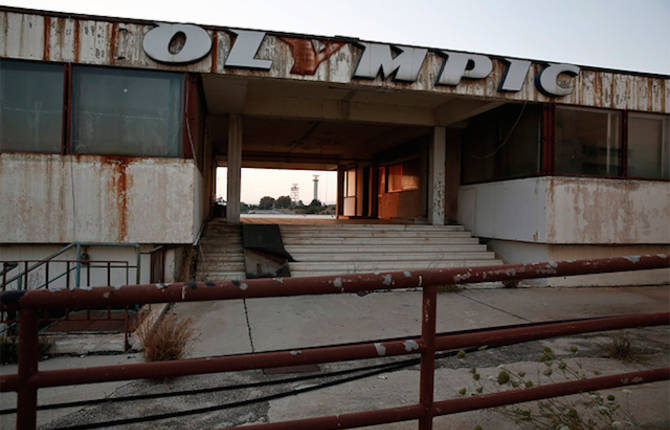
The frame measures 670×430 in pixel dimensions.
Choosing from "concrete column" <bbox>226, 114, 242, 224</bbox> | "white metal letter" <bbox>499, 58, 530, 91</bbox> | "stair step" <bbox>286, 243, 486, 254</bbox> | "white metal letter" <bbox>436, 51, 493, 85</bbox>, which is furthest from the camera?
"concrete column" <bbox>226, 114, 242, 224</bbox>

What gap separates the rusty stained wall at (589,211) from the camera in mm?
9219

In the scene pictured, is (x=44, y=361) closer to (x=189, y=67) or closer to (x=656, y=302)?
(x=189, y=67)

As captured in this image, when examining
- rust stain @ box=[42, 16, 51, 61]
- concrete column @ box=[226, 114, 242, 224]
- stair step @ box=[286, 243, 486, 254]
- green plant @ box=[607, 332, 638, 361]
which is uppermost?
rust stain @ box=[42, 16, 51, 61]

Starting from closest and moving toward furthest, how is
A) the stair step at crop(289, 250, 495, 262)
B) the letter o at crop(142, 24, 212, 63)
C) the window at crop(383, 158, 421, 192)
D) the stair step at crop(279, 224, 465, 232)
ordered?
the letter o at crop(142, 24, 212, 63), the stair step at crop(289, 250, 495, 262), the stair step at crop(279, 224, 465, 232), the window at crop(383, 158, 421, 192)

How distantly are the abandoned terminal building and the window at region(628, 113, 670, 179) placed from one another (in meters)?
0.04

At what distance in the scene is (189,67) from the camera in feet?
24.9

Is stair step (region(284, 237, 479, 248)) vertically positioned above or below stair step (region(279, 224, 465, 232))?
below

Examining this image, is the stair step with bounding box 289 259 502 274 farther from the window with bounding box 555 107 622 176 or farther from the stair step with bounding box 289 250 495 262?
the window with bounding box 555 107 622 176

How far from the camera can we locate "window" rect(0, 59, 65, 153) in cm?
688

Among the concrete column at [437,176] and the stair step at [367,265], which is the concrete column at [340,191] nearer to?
the concrete column at [437,176]

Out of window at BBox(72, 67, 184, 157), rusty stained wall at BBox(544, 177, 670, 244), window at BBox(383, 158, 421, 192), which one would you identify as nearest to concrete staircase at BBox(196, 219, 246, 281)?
window at BBox(72, 67, 184, 157)

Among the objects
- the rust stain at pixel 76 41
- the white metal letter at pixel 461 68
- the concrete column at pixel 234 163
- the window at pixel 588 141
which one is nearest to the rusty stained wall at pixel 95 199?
the rust stain at pixel 76 41

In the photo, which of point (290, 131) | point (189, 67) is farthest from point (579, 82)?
point (290, 131)

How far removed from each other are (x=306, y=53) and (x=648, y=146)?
8377 millimetres
